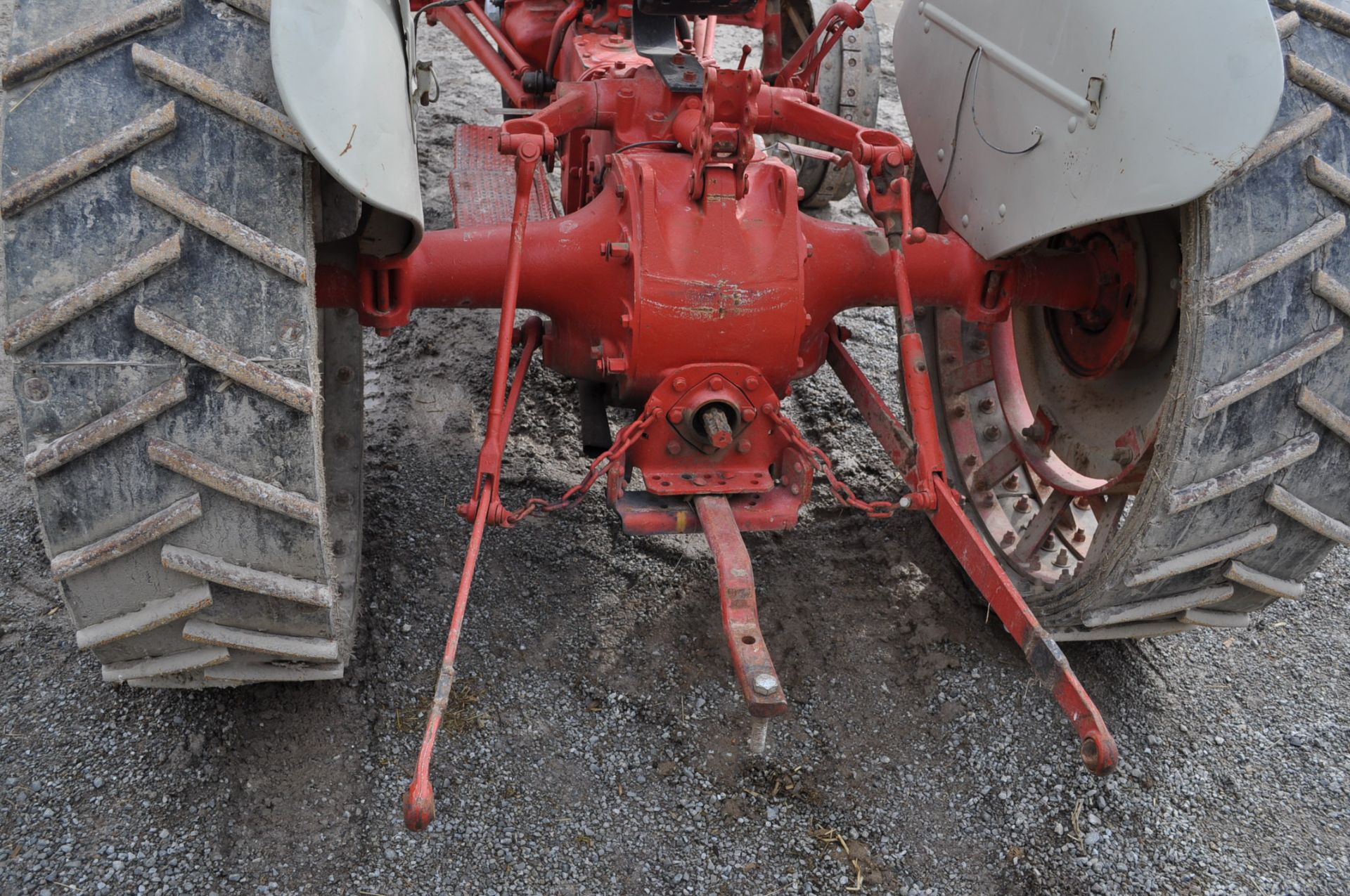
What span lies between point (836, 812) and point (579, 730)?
56cm

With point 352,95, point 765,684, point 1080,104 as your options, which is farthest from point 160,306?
point 1080,104

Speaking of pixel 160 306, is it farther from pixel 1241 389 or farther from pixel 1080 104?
pixel 1241 389

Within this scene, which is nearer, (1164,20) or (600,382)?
(1164,20)

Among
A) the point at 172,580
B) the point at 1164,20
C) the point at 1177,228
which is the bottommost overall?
the point at 172,580

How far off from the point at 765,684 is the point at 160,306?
3.54ft

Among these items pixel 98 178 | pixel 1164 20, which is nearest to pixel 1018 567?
pixel 1164 20

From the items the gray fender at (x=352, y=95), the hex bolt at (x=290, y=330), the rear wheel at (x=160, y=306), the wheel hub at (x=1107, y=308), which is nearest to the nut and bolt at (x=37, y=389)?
the rear wheel at (x=160, y=306)

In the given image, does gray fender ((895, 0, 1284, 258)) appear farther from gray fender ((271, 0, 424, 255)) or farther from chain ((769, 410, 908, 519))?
gray fender ((271, 0, 424, 255))

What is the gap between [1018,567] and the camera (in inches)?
108

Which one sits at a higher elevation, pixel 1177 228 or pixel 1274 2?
pixel 1274 2

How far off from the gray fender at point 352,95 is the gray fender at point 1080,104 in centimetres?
119

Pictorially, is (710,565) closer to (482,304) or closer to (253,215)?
(482,304)

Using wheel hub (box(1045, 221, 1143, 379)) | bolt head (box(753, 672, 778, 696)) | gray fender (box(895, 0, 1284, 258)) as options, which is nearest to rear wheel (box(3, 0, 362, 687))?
bolt head (box(753, 672, 778, 696))

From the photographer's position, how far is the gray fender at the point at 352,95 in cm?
173
